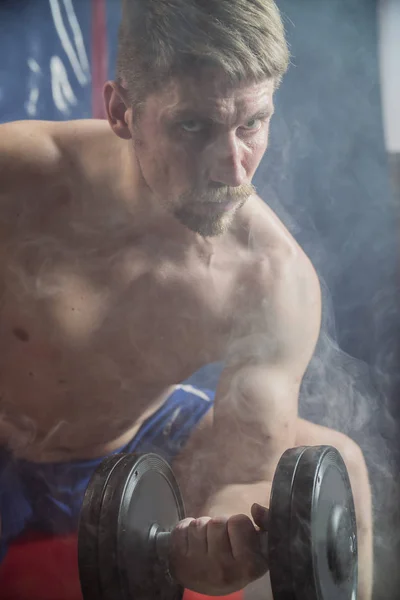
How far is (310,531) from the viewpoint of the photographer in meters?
1.00

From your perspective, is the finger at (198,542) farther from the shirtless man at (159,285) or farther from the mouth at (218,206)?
the mouth at (218,206)

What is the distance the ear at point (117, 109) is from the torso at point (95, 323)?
168 millimetres

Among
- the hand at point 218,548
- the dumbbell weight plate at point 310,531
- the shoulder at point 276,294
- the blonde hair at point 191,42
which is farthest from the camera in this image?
the shoulder at point 276,294

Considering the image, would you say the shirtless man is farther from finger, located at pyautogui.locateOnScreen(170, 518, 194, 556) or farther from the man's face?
finger, located at pyautogui.locateOnScreen(170, 518, 194, 556)

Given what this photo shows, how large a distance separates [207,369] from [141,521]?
36cm

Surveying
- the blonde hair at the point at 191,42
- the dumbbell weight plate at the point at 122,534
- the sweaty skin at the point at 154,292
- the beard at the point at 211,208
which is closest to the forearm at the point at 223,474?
the sweaty skin at the point at 154,292

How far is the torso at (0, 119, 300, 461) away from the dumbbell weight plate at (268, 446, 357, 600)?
36 centimetres

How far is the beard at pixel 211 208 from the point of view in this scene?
1326mm

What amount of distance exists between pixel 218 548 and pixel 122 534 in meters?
0.18

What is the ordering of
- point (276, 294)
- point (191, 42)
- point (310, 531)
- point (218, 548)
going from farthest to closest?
point (276, 294), point (191, 42), point (218, 548), point (310, 531)

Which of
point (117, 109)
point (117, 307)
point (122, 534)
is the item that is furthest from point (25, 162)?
point (122, 534)

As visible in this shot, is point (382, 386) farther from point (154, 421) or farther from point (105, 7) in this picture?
point (105, 7)

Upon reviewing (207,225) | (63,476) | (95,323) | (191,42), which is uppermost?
(191,42)

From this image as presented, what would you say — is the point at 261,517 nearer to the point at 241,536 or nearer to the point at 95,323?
the point at 241,536
